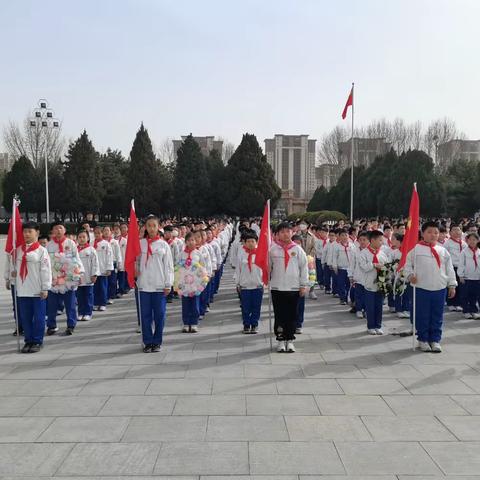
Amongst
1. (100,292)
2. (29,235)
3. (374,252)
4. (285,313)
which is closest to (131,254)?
(29,235)

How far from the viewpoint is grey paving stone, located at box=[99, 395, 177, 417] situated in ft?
15.8

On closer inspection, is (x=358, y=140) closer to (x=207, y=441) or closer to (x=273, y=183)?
(x=273, y=183)

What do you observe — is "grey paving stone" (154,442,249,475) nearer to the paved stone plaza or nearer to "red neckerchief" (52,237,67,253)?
the paved stone plaza

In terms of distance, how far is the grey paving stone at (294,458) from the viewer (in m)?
3.69

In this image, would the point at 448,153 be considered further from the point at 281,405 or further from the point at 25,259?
the point at 281,405

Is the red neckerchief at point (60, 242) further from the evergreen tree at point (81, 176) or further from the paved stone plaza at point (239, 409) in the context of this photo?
the evergreen tree at point (81, 176)

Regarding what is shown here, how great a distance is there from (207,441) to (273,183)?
132 feet

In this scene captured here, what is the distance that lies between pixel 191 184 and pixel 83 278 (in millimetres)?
35167

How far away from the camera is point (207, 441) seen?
4.17 m

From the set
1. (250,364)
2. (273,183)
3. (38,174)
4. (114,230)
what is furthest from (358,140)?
(250,364)

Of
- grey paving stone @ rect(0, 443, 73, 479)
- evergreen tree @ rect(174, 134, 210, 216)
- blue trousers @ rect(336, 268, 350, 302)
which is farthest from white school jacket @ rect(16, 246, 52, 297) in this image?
evergreen tree @ rect(174, 134, 210, 216)

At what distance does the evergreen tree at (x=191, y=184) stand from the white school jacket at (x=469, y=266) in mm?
34666

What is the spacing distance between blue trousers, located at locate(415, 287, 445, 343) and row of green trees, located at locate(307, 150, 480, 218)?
96.6ft

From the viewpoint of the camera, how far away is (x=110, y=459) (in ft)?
12.7
